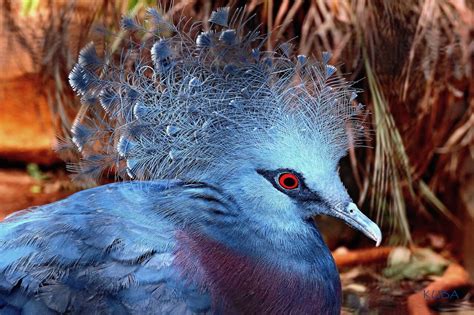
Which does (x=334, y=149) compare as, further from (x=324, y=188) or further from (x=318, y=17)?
(x=318, y=17)

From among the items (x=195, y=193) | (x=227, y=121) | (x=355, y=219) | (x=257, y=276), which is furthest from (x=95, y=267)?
(x=355, y=219)

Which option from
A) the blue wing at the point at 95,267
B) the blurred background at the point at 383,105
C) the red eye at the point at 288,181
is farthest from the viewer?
the blurred background at the point at 383,105

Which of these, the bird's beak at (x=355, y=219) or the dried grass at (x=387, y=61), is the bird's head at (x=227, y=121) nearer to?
the bird's beak at (x=355, y=219)

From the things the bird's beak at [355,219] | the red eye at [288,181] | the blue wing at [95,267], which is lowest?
the blue wing at [95,267]

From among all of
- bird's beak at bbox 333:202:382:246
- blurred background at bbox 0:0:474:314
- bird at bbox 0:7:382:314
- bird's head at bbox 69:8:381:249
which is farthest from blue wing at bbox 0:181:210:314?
blurred background at bbox 0:0:474:314

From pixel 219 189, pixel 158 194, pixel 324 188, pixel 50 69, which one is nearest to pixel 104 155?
pixel 158 194

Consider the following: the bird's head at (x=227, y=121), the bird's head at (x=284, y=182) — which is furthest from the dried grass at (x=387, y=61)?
the bird's head at (x=284, y=182)

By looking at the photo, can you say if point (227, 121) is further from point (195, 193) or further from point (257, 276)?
point (257, 276)
